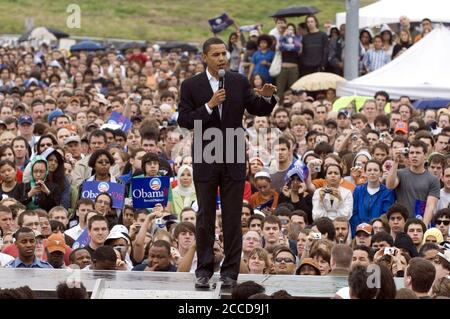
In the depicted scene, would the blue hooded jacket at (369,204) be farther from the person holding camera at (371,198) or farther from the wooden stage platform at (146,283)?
the wooden stage platform at (146,283)

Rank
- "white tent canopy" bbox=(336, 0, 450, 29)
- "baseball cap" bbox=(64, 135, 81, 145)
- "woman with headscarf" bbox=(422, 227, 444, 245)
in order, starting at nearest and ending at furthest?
"woman with headscarf" bbox=(422, 227, 444, 245), "baseball cap" bbox=(64, 135, 81, 145), "white tent canopy" bbox=(336, 0, 450, 29)

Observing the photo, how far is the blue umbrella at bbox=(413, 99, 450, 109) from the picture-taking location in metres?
25.3

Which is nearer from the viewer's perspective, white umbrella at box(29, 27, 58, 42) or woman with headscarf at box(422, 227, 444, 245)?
woman with headscarf at box(422, 227, 444, 245)

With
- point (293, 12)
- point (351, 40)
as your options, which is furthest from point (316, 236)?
point (293, 12)

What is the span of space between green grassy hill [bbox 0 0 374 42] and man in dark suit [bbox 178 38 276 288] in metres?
35.8

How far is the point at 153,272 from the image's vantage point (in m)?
13.3

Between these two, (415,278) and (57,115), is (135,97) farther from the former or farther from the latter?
(415,278)

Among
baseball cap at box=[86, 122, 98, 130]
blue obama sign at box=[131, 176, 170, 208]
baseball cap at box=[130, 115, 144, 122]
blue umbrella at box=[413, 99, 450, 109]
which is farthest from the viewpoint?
blue umbrella at box=[413, 99, 450, 109]

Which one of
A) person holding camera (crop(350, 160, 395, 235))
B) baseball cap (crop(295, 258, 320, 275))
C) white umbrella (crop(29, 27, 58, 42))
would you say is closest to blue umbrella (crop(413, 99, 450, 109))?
person holding camera (crop(350, 160, 395, 235))

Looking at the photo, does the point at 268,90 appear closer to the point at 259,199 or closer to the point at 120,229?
the point at 120,229

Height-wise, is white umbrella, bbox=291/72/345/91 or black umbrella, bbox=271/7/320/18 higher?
black umbrella, bbox=271/7/320/18

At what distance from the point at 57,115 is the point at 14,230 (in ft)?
24.3

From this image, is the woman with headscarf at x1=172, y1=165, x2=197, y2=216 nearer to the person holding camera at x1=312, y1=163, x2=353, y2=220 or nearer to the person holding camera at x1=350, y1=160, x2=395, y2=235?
the person holding camera at x1=312, y1=163, x2=353, y2=220
